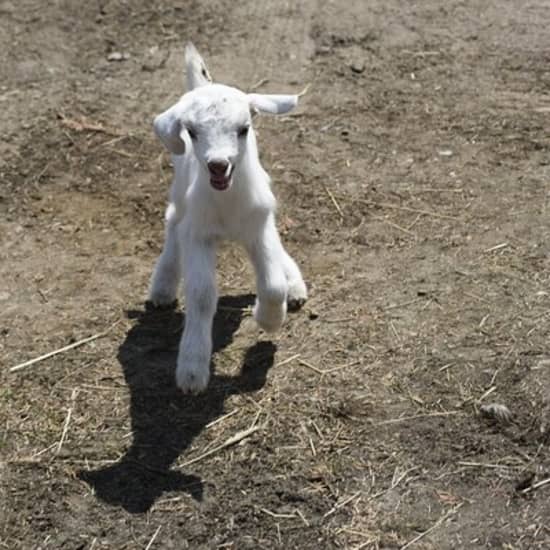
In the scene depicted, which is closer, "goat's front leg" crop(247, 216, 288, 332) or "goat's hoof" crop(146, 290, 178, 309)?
"goat's front leg" crop(247, 216, 288, 332)

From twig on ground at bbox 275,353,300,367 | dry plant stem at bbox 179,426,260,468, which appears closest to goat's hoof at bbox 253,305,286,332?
twig on ground at bbox 275,353,300,367

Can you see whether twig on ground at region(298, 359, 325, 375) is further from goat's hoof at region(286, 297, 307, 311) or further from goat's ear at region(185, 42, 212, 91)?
goat's ear at region(185, 42, 212, 91)

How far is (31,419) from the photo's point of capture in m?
6.29

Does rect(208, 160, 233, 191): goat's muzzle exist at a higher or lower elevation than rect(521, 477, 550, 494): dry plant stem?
higher

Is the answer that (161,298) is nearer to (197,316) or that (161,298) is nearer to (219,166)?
(197,316)

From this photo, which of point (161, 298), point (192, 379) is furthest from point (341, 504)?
point (161, 298)

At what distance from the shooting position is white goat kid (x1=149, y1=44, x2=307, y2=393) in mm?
5758

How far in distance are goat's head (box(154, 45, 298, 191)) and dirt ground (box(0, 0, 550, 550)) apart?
127cm

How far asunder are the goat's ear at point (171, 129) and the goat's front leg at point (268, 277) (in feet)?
2.10

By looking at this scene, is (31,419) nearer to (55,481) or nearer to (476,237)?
(55,481)

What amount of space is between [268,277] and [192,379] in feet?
2.26

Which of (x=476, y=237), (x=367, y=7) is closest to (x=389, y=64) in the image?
(x=367, y=7)

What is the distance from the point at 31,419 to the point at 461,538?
233 centimetres

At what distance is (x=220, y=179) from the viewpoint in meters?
5.64
